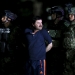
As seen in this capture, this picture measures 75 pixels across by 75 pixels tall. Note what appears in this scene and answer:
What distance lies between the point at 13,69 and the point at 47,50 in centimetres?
129

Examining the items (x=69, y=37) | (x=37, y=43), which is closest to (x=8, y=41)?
(x=37, y=43)

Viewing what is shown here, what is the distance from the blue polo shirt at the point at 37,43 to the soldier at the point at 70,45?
1.34 feet

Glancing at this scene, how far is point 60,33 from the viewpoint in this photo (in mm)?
8383

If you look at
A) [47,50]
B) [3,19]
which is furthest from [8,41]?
[47,50]

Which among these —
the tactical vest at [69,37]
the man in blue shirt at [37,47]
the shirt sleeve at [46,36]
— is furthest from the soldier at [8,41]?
the tactical vest at [69,37]

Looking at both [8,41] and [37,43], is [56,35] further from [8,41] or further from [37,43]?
[8,41]

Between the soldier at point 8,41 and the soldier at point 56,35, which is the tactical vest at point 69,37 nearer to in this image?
the soldier at point 56,35

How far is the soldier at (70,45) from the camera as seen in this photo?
807 cm

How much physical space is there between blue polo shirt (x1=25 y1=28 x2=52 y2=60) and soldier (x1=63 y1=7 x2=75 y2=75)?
407 mm

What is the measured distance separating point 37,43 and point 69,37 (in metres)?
0.70

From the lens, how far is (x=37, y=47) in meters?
7.91

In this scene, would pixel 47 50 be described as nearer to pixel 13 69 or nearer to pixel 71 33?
pixel 71 33

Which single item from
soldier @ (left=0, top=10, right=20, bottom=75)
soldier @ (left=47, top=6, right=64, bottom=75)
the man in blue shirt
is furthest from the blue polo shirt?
soldier @ (left=0, top=10, right=20, bottom=75)

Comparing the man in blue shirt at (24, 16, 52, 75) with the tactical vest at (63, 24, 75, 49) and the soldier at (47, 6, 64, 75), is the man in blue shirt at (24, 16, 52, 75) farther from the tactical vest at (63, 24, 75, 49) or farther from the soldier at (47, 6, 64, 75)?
the soldier at (47, 6, 64, 75)
